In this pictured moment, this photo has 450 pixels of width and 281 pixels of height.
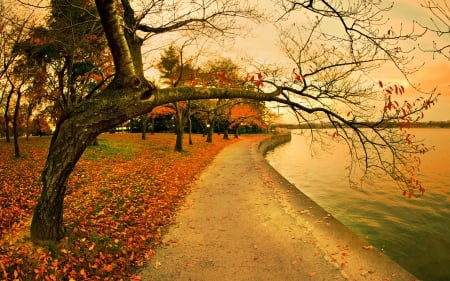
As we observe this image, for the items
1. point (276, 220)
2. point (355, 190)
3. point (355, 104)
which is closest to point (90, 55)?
point (276, 220)

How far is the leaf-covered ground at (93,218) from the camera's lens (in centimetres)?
550

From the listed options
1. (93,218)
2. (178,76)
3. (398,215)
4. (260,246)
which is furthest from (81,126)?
(178,76)

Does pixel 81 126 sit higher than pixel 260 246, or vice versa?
pixel 81 126

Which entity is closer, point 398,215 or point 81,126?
point 81,126

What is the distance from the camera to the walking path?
5.88m

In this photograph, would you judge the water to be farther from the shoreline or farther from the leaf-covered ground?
the leaf-covered ground

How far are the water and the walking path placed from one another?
7.88 feet

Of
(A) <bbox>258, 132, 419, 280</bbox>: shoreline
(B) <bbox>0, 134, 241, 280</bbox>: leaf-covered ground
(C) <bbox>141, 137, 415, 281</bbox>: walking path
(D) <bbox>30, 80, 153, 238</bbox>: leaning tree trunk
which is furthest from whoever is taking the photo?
(A) <bbox>258, 132, 419, 280</bbox>: shoreline

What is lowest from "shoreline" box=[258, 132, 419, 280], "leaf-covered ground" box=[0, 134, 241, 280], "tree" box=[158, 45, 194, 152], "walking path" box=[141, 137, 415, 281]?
"shoreline" box=[258, 132, 419, 280]

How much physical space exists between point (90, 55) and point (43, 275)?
10625 mm

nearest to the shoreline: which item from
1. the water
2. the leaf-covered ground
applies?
the water

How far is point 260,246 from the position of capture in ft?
23.4

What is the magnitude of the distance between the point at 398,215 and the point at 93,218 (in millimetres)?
12465

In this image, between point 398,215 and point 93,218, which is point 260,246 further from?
point 398,215
